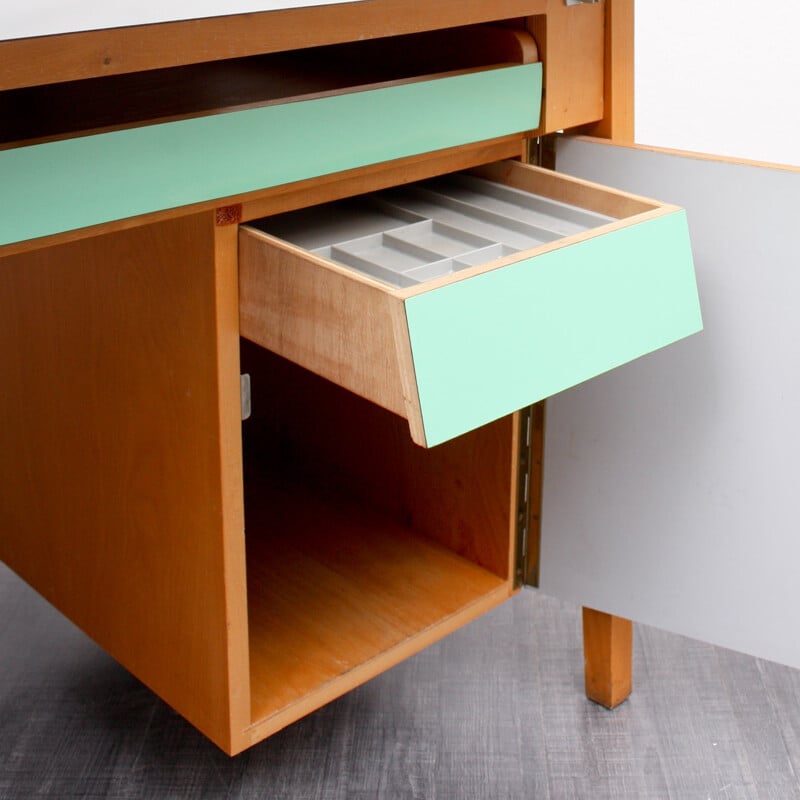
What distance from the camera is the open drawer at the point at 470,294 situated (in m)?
0.83

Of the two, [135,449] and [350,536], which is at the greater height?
[135,449]

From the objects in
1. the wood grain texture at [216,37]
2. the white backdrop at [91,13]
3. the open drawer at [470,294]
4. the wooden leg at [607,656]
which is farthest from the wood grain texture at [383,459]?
the white backdrop at [91,13]

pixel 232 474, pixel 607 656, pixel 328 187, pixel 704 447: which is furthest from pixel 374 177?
pixel 607 656

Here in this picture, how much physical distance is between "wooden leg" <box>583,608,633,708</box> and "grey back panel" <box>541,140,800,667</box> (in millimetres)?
78

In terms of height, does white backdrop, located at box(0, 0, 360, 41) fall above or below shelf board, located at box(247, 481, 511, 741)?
above

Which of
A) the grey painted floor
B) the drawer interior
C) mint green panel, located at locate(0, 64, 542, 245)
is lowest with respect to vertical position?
the grey painted floor

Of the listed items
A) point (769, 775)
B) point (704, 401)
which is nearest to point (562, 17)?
point (704, 401)

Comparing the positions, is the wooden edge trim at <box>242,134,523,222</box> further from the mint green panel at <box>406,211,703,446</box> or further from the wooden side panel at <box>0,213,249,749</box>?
the mint green panel at <box>406,211,703,446</box>

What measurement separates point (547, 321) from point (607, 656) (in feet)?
1.84

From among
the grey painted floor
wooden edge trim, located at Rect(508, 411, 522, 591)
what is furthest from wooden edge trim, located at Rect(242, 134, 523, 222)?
the grey painted floor

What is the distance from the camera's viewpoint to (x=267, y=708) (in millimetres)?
1106

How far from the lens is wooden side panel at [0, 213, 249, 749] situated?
1.00m

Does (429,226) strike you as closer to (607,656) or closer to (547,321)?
(547,321)

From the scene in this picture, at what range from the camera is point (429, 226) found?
1.05 metres
